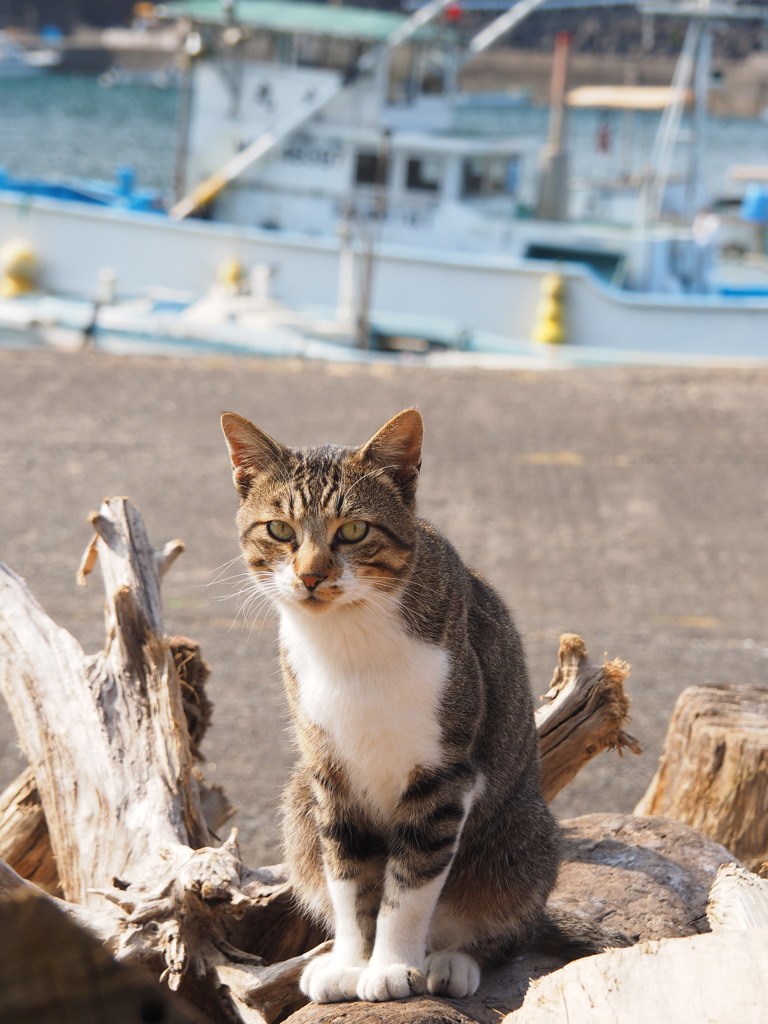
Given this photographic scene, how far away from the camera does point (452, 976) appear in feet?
6.56

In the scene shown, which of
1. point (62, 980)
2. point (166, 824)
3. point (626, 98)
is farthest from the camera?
point (626, 98)

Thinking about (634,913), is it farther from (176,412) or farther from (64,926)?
(176,412)

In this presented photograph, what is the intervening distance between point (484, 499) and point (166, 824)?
380cm

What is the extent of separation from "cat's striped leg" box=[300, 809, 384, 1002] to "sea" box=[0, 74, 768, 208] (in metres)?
13.2

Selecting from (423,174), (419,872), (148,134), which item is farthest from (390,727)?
(148,134)

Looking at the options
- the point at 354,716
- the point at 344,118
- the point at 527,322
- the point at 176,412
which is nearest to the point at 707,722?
the point at 354,716

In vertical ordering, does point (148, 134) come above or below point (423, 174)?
above

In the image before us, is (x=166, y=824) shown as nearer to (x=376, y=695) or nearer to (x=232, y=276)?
(x=376, y=695)

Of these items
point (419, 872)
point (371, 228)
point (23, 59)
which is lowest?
point (419, 872)

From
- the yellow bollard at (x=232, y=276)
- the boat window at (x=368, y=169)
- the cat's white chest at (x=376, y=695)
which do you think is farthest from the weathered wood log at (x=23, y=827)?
the boat window at (x=368, y=169)

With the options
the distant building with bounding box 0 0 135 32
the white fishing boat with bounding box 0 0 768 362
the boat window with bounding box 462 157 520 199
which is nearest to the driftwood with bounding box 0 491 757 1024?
the white fishing boat with bounding box 0 0 768 362

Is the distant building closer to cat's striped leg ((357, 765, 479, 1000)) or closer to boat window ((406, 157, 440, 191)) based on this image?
boat window ((406, 157, 440, 191))

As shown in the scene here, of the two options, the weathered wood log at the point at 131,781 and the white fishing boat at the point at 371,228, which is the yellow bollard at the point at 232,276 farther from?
the weathered wood log at the point at 131,781

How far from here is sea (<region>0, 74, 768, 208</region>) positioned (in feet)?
57.0
